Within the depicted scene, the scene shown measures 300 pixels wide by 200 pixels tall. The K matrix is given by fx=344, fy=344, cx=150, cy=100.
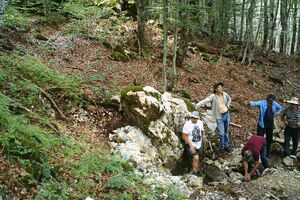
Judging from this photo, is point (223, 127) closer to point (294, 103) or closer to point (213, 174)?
point (213, 174)

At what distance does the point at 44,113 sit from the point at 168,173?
10.2 ft

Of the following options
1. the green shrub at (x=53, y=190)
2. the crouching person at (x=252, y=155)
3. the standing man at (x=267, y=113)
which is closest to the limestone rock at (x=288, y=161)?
the standing man at (x=267, y=113)

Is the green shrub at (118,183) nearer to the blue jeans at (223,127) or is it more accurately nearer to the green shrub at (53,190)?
the green shrub at (53,190)

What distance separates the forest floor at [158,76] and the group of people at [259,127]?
1.82 ft

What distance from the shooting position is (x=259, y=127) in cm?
1010

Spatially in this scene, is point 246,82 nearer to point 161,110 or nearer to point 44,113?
point 161,110

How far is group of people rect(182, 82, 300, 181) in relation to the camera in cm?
855

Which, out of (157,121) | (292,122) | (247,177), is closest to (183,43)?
(292,122)

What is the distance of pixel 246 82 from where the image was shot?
17250 millimetres

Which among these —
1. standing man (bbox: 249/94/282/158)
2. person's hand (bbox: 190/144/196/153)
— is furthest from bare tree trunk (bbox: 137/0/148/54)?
person's hand (bbox: 190/144/196/153)

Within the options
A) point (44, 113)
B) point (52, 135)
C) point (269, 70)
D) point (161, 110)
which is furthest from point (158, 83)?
point (269, 70)

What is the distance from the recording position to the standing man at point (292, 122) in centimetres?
1007

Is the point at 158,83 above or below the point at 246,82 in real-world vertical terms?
above

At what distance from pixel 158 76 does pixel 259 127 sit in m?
4.83
